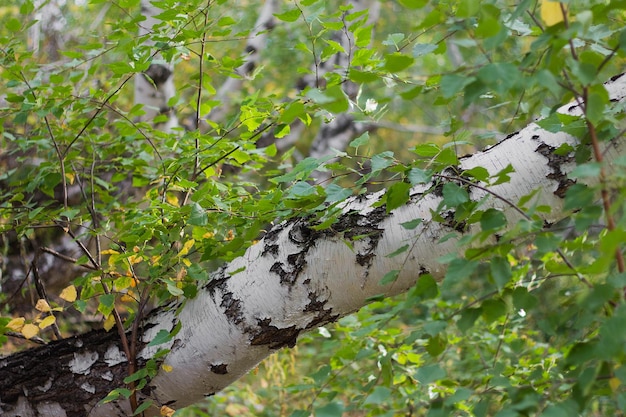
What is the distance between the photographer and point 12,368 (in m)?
1.32

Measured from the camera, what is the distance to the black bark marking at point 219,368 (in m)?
1.17

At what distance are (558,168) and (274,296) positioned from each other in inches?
19.3

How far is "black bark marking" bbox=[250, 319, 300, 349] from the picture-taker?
112 cm

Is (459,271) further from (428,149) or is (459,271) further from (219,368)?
(219,368)

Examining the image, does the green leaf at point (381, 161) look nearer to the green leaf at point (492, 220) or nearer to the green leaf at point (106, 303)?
the green leaf at point (492, 220)

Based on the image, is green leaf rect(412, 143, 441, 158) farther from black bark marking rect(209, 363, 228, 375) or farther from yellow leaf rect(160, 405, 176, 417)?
yellow leaf rect(160, 405, 176, 417)

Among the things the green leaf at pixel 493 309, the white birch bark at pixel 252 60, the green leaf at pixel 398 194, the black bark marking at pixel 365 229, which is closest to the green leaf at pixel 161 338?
the black bark marking at pixel 365 229

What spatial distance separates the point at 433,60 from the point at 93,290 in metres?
5.31

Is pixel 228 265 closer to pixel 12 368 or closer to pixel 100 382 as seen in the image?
pixel 100 382

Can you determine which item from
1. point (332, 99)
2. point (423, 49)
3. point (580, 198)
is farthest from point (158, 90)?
point (580, 198)

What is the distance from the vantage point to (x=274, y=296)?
1099 millimetres

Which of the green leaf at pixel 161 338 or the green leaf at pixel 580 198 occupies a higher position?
the green leaf at pixel 580 198

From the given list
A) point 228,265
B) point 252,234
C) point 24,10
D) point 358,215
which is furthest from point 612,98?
point 24,10

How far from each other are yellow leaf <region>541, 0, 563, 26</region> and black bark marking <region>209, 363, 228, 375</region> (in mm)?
790
